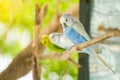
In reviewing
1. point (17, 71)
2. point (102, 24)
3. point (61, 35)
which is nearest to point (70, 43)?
point (61, 35)

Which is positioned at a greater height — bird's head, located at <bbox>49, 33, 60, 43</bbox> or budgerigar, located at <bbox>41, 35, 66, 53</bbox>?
bird's head, located at <bbox>49, 33, 60, 43</bbox>

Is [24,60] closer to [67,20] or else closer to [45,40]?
[45,40]

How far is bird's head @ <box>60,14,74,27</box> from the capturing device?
1.17m

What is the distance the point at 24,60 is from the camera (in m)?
1.23

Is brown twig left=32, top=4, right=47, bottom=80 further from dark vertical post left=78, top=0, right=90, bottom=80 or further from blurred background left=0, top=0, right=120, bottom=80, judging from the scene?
dark vertical post left=78, top=0, right=90, bottom=80

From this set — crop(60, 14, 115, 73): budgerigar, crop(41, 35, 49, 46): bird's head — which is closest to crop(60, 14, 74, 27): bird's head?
crop(60, 14, 115, 73): budgerigar

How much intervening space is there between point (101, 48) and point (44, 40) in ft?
0.89

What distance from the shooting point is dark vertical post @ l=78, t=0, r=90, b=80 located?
1.16 meters

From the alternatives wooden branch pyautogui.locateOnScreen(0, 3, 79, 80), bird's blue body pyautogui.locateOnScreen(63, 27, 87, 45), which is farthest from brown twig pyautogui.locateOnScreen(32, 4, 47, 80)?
bird's blue body pyautogui.locateOnScreen(63, 27, 87, 45)

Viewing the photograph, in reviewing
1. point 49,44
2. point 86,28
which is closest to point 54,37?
point 49,44

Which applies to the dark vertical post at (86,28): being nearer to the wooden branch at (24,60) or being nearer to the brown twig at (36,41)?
the wooden branch at (24,60)

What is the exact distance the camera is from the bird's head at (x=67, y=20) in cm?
117

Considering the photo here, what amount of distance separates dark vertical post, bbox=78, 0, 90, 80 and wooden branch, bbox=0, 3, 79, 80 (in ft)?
0.12

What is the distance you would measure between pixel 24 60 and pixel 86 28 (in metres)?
0.34
